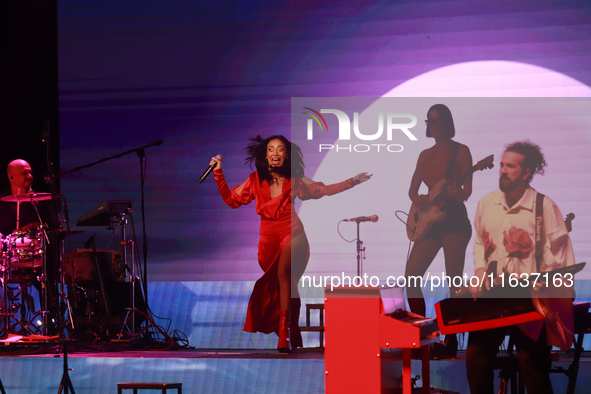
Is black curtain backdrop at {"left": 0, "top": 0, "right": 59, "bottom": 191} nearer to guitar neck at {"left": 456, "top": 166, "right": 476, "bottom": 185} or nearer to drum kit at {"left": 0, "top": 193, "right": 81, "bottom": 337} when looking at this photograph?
drum kit at {"left": 0, "top": 193, "right": 81, "bottom": 337}

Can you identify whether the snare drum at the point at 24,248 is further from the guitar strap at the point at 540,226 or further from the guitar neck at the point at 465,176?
the guitar strap at the point at 540,226

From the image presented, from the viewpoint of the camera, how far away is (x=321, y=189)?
5.33 meters

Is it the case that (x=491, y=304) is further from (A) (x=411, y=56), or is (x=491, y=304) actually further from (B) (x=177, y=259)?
(B) (x=177, y=259)

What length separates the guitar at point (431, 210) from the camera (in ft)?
15.5

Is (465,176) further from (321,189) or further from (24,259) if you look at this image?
(24,259)

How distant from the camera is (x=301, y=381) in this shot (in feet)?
14.7

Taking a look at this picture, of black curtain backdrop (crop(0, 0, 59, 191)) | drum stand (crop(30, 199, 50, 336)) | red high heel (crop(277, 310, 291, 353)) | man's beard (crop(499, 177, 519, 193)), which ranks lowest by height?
red high heel (crop(277, 310, 291, 353))

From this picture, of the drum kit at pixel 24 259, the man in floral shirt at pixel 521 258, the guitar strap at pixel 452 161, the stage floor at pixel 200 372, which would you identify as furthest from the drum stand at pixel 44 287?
the man in floral shirt at pixel 521 258

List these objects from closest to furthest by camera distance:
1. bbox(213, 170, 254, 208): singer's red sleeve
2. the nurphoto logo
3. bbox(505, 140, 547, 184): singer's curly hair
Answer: bbox(505, 140, 547, 184): singer's curly hair < the nurphoto logo < bbox(213, 170, 254, 208): singer's red sleeve

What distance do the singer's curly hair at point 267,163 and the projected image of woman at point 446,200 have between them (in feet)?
3.76

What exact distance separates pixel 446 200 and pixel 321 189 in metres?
1.07

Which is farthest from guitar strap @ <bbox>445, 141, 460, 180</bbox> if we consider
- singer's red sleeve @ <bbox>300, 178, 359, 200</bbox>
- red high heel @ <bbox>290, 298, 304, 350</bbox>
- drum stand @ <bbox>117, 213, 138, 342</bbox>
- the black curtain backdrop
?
the black curtain backdrop

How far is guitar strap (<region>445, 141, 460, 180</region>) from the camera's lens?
4.69m

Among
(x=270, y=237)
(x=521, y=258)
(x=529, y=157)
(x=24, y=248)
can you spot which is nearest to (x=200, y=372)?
(x=270, y=237)
